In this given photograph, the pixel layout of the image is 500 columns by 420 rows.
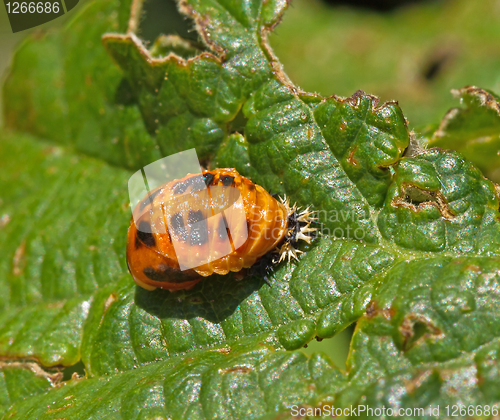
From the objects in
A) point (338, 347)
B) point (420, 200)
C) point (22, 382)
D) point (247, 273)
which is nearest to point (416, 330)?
point (420, 200)

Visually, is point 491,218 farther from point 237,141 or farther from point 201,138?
point 201,138

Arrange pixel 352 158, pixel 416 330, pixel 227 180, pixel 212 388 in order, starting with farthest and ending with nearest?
pixel 227 180 < pixel 352 158 < pixel 212 388 < pixel 416 330

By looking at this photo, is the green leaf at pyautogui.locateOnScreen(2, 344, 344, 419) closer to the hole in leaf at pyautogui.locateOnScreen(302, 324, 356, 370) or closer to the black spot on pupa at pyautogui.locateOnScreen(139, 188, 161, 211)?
the hole in leaf at pyautogui.locateOnScreen(302, 324, 356, 370)

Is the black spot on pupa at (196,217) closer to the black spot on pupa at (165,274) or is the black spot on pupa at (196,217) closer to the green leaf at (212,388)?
the black spot on pupa at (165,274)

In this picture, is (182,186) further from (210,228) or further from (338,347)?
(338,347)

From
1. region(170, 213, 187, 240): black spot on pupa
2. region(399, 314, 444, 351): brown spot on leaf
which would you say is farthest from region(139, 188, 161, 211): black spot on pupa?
region(399, 314, 444, 351): brown spot on leaf
